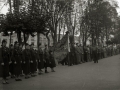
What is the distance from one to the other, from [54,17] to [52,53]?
1514cm

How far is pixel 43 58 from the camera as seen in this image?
13672 millimetres

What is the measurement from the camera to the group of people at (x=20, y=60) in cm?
993

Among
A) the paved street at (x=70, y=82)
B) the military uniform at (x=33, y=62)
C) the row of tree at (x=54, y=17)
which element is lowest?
the paved street at (x=70, y=82)

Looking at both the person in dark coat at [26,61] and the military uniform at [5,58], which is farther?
the person in dark coat at [26,61]

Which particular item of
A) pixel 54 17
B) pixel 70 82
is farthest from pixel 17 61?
pixel 54 17

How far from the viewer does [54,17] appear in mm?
29016

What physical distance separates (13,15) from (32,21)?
1638 mm

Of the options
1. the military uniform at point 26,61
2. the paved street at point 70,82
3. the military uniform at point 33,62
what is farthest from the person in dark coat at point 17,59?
the military uniform at point 33,62

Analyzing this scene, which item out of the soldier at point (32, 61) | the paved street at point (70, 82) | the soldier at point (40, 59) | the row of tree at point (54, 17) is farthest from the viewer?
the row of tree at point (54, 17)

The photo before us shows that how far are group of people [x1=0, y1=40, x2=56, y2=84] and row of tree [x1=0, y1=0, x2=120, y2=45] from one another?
4.44 m

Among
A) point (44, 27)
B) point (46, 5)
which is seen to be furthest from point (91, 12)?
point (44, 27)

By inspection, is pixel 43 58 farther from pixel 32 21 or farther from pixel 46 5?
pixel 46 5

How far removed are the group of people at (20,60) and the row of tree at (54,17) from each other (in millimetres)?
4437

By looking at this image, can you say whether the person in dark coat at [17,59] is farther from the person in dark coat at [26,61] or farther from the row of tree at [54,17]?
the row of tree at [54,17]
